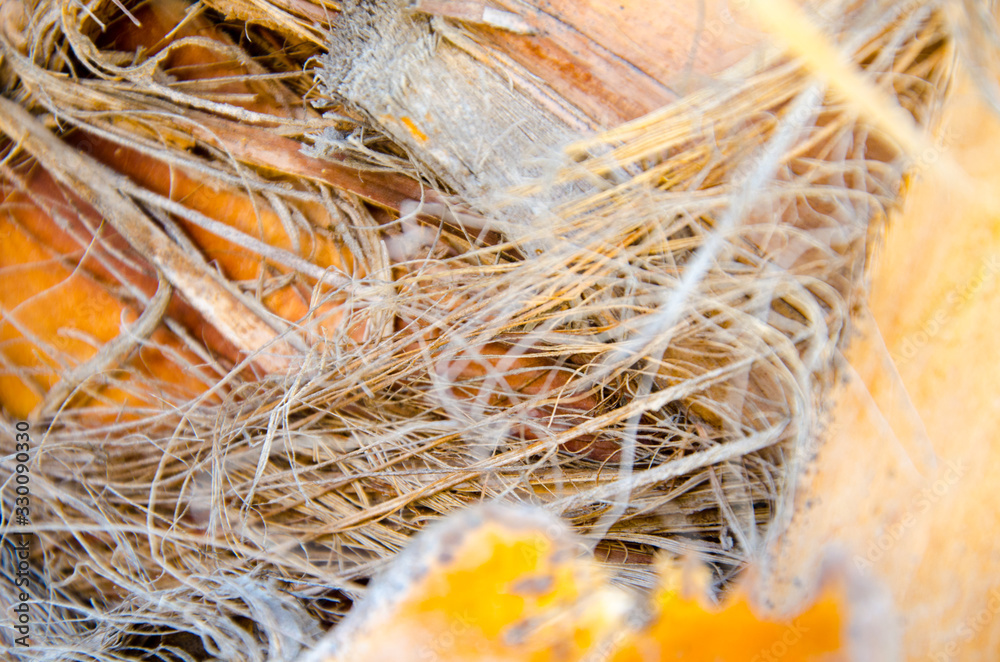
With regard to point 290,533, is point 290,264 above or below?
above

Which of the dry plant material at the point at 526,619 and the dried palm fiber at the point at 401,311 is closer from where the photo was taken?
the dry plant material at the point at 526,619

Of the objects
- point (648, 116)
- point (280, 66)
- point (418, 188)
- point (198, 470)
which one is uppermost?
point (280, 66)

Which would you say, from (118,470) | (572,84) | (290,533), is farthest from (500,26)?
(118,470)

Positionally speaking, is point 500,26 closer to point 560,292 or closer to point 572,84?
point 572,84

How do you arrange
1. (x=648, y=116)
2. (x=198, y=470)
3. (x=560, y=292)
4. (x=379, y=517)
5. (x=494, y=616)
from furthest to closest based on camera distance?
(x=198, y=470), (x=379, y=517), (x=560, y=292), (x=648, y=116), (x=494, y=616)

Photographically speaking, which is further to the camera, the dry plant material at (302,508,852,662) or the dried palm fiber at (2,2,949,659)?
the dried palm fiber at (2,2,949,659)

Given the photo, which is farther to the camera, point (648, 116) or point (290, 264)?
point (290, 264)

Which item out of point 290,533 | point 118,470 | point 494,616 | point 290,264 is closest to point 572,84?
point 290,264

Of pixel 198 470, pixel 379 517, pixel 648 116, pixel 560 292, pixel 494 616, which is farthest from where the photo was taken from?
pixel 198 470
